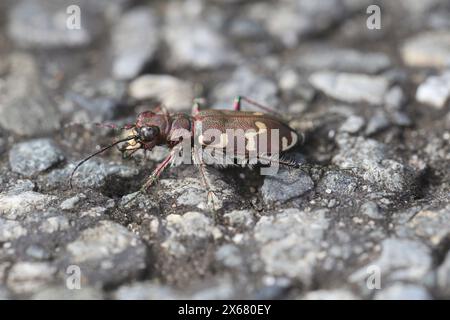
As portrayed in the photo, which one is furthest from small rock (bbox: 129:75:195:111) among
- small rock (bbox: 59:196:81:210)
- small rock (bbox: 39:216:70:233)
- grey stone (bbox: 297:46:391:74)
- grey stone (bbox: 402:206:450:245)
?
grey stone (bbox: 402:206:450:245)

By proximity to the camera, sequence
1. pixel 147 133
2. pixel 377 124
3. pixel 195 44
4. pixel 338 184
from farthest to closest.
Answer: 1. pixel 195 44
2. pixel 377 124
3. pixel 147 133
4. pixel 338 184

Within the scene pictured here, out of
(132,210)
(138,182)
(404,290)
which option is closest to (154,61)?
(138,182)

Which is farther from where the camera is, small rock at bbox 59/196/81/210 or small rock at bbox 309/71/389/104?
small rock at bbox 309/71/389/104

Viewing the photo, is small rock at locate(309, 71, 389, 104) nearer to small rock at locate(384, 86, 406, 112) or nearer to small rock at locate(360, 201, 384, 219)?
small rock at locate(384, 86, 406, 112)

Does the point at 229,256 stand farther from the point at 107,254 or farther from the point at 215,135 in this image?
the point at 215,135

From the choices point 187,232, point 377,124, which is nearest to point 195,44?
point 377,124

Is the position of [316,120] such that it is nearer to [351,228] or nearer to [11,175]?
[351,228]
